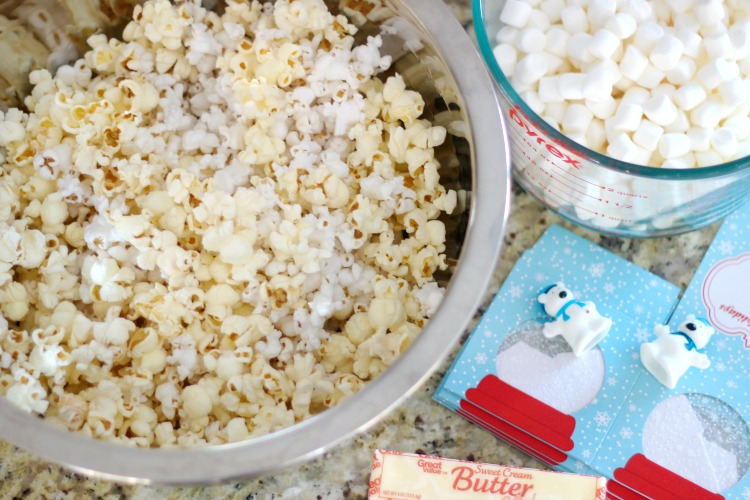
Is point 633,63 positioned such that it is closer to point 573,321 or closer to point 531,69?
point 531,69

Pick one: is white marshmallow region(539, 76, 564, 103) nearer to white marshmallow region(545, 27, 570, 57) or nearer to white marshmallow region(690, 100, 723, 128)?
white marshmallow region(545, 27, 570, 57)

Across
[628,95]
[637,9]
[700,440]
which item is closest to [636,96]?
[628,95]

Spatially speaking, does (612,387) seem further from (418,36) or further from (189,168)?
(189,168)

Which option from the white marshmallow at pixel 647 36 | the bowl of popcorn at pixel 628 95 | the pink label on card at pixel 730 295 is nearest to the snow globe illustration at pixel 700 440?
the pink label on card at pixel 730 295

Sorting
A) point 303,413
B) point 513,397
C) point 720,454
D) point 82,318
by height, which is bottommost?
point 720,454

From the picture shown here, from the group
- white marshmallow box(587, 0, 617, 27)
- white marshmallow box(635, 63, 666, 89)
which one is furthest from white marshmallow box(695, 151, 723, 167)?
white marshmallow box(587, 0, 617, 27)

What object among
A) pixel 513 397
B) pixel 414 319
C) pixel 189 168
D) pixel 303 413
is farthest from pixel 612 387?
pixel 189 168
